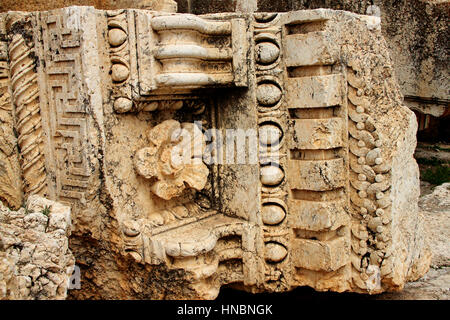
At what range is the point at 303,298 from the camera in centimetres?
324

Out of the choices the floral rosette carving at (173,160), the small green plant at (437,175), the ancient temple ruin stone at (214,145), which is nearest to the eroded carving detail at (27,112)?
the ancient temple ruin stone at (214,145)

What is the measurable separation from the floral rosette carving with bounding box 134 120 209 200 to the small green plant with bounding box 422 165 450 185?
396cm

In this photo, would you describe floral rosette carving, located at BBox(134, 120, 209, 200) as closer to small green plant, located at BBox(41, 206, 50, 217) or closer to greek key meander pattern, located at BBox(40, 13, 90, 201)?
greek key meander pattern, located at BBox(40, 13, 90, 201)

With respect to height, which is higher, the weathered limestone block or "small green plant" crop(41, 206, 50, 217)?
"small green plant" crop(41, 206, 50, 217)

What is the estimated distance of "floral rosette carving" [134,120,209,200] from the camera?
2648 mm

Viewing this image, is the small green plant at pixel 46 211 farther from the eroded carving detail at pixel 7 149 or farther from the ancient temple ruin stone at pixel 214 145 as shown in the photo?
the eroded carving detail at pixel 7 149

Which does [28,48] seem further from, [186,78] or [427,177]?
[427,177]

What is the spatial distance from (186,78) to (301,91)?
0.66 m

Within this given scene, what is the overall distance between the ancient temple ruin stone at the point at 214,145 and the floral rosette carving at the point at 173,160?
0.01 metres

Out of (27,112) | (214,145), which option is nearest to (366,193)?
(214,145)

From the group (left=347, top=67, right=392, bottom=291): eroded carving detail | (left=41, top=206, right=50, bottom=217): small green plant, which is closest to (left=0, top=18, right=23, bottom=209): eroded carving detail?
(left=41, top=206, right=50, bottom=217): small green plant

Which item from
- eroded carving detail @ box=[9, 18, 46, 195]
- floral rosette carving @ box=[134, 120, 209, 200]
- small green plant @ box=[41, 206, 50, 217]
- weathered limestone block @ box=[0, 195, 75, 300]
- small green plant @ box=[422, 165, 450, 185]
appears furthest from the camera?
small green plant @ box=[422, 165, 450, 185]

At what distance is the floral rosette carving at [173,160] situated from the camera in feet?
8.69

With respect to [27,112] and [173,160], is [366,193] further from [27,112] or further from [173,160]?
[27,112]
